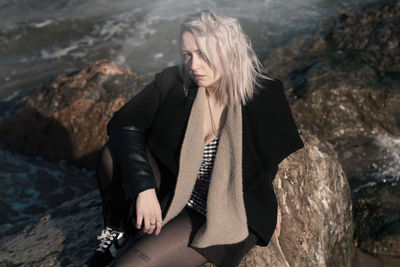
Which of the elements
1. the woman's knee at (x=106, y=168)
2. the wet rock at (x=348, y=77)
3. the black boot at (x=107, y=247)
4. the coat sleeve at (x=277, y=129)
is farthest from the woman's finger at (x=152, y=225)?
the wet rock at (x=348, y=77)

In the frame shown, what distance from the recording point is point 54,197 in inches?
185

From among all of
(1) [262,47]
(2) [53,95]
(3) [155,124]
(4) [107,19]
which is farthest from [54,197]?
(4) [107,19]

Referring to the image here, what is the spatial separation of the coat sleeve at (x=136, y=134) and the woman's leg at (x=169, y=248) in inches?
10.6

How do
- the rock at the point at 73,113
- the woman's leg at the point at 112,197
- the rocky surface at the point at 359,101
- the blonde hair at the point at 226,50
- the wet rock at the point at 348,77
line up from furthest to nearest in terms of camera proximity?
the rock at the point at 73,113 < the wet rock at the point at 348,77 < the rocky surface at the point at 359,101 < the woman's leg at the point at 112,197 < the blonde hair at the point at 226,50

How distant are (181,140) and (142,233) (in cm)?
60

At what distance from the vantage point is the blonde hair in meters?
2.12

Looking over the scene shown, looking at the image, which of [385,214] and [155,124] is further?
[385,214]

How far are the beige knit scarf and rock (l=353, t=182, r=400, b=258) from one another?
1790 millimetres

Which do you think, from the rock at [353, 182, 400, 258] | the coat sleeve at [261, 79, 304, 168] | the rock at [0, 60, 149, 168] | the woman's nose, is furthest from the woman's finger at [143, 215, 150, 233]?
the rock at [0, 60, 149, 168]

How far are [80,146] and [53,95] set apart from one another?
2.56 feet

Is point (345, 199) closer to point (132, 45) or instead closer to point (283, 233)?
point (283, 233)

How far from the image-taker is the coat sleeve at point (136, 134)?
86.5 inches

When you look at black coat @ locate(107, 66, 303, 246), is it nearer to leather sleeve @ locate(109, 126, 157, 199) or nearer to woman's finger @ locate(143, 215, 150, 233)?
leather sleeve @ locate(109, 126, 157, 199)

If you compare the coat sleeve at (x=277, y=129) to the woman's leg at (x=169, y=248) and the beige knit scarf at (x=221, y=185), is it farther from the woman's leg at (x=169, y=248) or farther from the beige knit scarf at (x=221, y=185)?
the woman's leg at (x=169, y=248)
